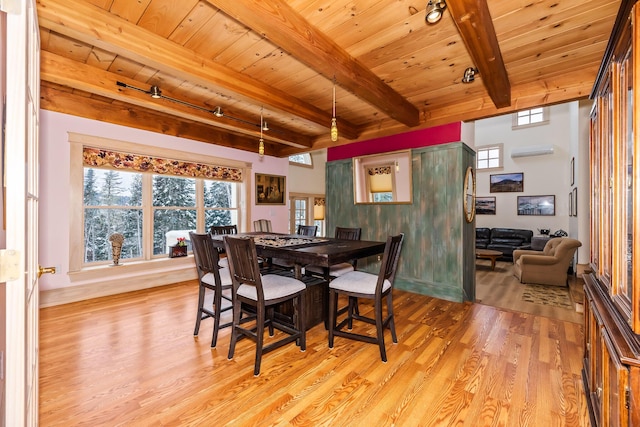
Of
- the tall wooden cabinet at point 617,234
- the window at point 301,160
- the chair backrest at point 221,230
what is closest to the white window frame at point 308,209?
the window at point 301,160

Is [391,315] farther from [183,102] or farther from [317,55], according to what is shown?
[183,102]

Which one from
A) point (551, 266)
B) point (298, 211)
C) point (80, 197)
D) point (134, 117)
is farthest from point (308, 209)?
point (551, 266)

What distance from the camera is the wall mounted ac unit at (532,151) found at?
7288mm

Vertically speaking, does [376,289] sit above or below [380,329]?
above

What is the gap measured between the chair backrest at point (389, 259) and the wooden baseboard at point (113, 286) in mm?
3476

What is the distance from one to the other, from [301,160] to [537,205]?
648 centimetres

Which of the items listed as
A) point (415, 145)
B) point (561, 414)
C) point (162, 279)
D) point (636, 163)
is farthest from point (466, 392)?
point (162, 279)

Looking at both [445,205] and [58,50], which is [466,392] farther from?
[58,50]

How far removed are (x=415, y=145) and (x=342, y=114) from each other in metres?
1.17

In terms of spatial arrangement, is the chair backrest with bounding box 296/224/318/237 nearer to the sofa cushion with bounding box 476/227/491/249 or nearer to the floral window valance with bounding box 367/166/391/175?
the floral window valance with bounding box 367/166/391/175

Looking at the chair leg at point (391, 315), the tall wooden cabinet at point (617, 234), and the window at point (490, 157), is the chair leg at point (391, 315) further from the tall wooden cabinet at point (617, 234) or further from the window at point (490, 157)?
the window at point (490, 157)

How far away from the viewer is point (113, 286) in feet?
12.5

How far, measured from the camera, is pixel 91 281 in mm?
3643

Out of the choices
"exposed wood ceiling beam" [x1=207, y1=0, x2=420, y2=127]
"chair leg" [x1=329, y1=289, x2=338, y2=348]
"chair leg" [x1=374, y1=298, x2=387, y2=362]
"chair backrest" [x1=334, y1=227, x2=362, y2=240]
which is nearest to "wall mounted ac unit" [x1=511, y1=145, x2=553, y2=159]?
"exposed wood ceiling beam" [x1=207, y1=0, x2=420, y2=127]
